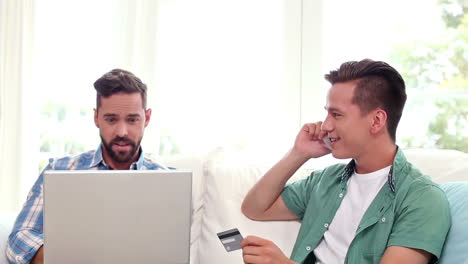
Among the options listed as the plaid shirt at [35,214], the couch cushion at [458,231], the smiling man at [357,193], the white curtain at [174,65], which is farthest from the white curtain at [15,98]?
the couch cushion at [458,231]

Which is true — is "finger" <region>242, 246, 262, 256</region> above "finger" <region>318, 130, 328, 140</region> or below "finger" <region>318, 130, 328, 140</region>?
below

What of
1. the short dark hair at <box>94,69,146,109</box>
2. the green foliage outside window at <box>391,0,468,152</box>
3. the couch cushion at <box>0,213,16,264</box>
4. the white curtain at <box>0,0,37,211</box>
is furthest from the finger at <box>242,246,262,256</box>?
the white curtain at <box>0,0,37,211</box>

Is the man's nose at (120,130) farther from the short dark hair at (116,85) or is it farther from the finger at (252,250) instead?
the finger at (252,250)

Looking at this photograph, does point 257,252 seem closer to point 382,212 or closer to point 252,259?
point 252,259

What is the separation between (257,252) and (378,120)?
0.58 m

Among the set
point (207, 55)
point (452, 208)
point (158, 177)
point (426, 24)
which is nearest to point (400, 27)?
point (426, 24)

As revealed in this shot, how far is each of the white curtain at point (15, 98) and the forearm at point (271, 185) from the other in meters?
1.78

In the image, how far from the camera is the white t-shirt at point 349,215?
193 centimetres

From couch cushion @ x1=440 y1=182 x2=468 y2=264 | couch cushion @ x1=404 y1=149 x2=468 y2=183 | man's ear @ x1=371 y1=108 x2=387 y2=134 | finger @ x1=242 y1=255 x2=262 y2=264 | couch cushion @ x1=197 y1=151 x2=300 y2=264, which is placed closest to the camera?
couch cushion @ x1=440 y1=182 x2=468 y2=264

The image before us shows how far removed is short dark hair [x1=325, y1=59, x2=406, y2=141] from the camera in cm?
192

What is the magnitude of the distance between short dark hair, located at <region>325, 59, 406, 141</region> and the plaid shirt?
87 cm

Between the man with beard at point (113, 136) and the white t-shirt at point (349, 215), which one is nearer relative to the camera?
the white t-shirt at point (349, 215)

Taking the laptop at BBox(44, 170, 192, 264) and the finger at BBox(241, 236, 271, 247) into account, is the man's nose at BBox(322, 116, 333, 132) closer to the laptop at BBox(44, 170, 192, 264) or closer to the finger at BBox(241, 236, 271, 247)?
the finger at BBox(241, 236, 271, 247)

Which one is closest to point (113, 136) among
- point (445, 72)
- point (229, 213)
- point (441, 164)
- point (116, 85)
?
point (116, 85)
